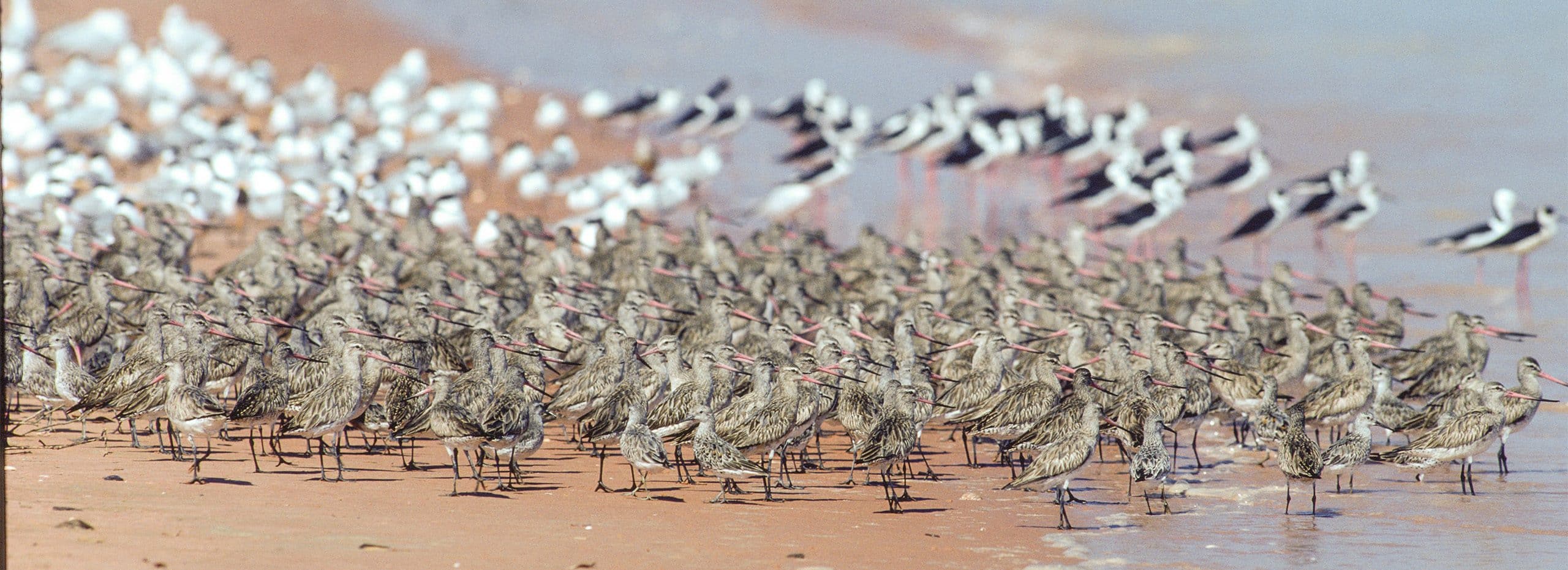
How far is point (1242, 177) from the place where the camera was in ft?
79.5

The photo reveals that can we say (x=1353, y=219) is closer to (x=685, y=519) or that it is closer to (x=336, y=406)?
(x=685, y=519)

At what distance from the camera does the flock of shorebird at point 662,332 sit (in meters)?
10.3

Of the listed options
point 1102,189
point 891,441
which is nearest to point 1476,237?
point 1102,189

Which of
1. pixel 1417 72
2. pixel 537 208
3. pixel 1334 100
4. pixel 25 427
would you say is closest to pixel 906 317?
pixel 25 427

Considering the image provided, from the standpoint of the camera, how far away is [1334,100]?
34.8m

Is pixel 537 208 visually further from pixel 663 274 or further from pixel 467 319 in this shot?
pixel 467 319

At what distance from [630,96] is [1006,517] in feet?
79.2

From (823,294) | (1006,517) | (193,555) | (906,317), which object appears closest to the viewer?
(193,555)

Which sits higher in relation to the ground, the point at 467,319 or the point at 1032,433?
the point at 467,319

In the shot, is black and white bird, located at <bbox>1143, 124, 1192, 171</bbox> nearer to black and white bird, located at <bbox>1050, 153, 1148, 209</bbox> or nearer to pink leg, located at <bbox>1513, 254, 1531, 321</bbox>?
black and white bird, located at <bbox>1050, 153, 1148, 209</bbox>

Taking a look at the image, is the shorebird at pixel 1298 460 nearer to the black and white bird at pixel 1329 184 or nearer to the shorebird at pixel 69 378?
the shorebird at pixel 69 378

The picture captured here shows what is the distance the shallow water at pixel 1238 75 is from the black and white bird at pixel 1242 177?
23.6 inches

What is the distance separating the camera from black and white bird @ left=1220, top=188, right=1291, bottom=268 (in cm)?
2106

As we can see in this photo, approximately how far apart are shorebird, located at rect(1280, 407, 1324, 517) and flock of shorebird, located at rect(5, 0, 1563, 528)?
0.07 ft
